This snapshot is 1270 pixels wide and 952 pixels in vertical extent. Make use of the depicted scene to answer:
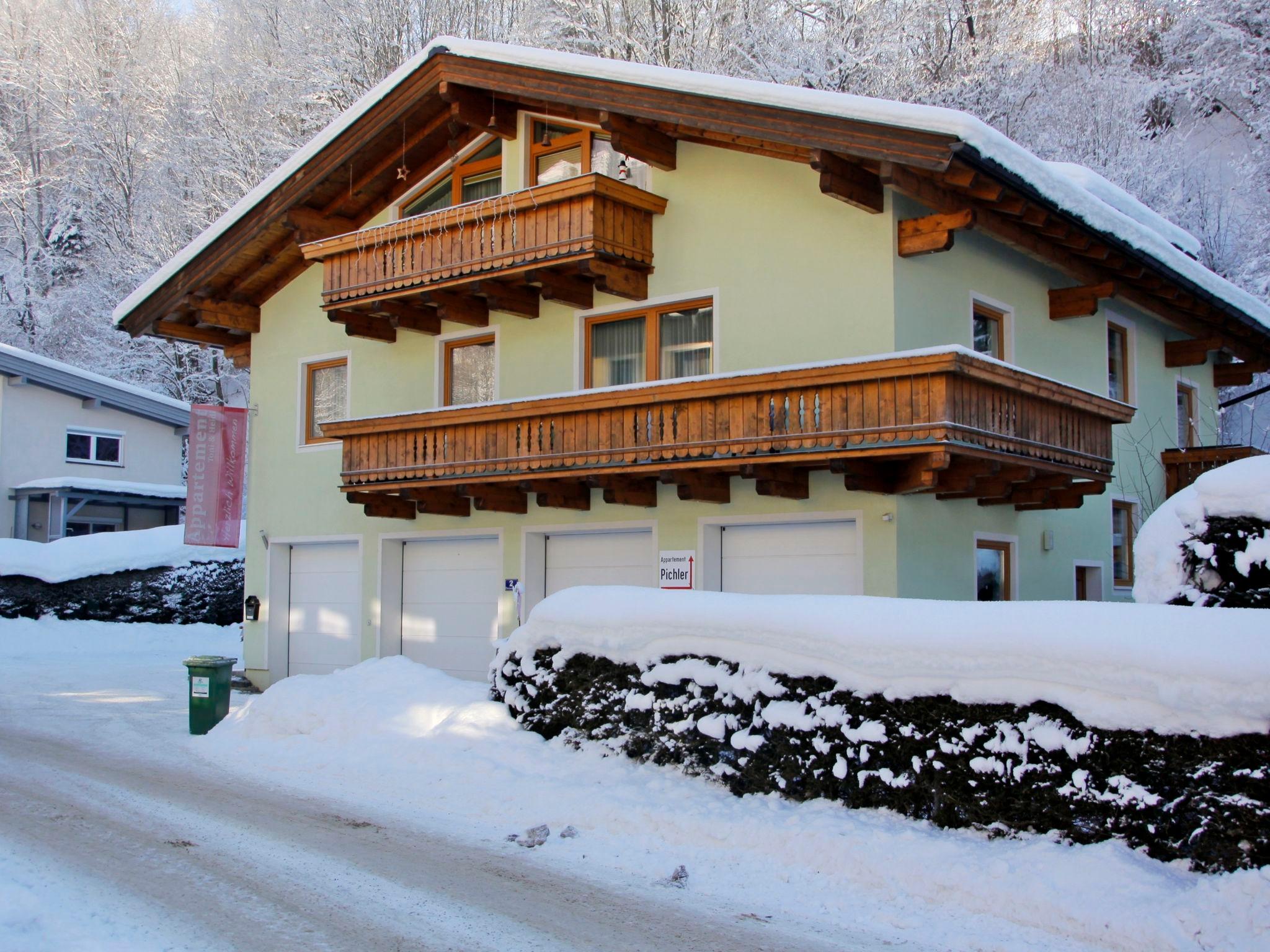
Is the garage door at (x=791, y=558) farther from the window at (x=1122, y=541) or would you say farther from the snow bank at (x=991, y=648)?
the window at (x=1122, y=541)

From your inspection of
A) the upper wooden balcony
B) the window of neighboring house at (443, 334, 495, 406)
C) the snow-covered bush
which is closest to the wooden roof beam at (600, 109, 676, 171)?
the upper wooden balcony

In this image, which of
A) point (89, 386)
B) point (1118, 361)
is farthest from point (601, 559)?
point (89, 386)

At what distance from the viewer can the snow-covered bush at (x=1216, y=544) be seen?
7.96 m

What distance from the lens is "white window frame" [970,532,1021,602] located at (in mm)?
14375

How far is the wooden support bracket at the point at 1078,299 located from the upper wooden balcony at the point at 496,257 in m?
5.59

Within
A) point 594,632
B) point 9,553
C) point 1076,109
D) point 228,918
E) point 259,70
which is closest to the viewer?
point 228,918

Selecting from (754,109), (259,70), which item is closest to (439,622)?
(754,109)

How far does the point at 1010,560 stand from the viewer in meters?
15.2

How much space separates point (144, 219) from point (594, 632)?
34628 mm

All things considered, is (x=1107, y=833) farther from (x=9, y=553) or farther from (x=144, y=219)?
(x=144, y=219)

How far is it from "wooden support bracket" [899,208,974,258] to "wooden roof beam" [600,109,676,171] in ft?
11.0

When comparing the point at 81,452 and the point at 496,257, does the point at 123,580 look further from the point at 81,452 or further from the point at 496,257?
the point at 496,257

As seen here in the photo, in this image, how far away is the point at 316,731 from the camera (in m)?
11.9

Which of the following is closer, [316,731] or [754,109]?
[316,731]
